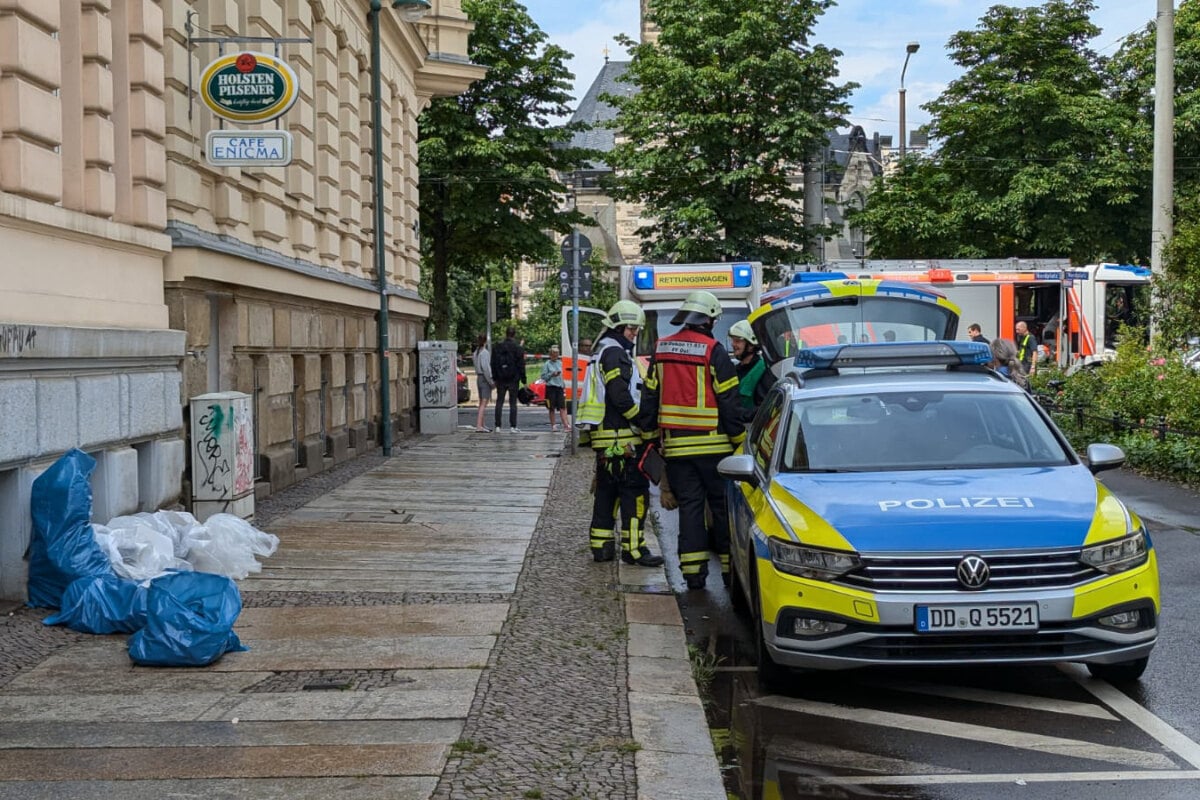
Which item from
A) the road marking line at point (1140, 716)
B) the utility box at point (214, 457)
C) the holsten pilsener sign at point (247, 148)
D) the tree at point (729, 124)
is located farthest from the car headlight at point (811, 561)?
the tree at point (729, 124)

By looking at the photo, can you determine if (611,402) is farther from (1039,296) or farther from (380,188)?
(1039,296)

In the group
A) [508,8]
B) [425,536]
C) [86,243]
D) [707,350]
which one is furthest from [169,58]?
[508,8]

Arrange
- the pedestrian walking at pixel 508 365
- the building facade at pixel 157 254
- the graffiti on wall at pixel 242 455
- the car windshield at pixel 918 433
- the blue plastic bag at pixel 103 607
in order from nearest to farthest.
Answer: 1. the car windshield at pixel 918 433
2. the blue plastic bag at pixel 103 607
3. the building facade at pixel 157 254
4. the graffiti on wall at pixel 242 455
5. the pedestrian walking at pixel 508 365

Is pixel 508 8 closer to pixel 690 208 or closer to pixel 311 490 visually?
pixel 690 208

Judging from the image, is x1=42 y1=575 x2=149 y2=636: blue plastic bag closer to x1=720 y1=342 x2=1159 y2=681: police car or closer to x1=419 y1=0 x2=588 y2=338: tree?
x1=720 y1=342 x2=1159 y2=681: police car

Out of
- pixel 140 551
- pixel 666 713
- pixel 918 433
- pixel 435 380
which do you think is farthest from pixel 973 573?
pixel 435 380

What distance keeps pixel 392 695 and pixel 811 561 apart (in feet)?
6.43

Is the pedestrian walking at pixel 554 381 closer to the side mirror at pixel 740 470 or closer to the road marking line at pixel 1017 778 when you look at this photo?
the side mirror at pixel 740 470

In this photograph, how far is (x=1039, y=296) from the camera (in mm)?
31984

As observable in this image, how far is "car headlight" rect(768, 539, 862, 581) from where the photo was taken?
21.7 feet

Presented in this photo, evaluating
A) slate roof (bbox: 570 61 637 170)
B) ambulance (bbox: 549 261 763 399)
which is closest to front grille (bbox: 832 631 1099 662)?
ambulance (bbox: 549 261 763 399)

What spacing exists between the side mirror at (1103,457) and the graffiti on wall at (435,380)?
1994 cm

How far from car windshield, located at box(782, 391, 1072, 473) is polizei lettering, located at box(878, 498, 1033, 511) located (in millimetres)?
736

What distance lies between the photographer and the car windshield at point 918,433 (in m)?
7.77
